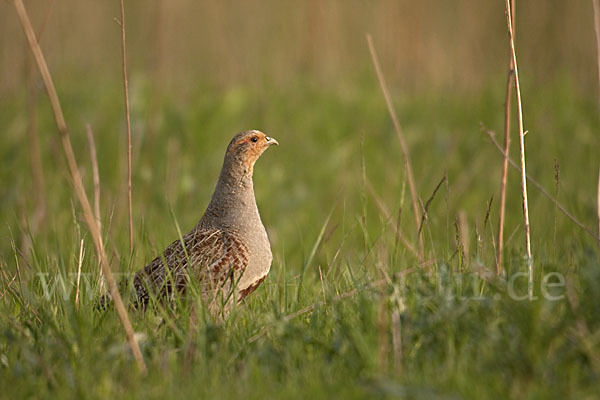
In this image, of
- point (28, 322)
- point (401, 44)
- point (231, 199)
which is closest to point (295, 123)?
point (401, 44)

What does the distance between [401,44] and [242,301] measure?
244 inches

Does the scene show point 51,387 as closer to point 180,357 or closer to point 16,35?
point 180,357

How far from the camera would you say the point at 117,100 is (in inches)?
333

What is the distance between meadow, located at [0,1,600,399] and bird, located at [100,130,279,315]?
0.45ft

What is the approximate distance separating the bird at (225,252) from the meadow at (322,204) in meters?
0.14

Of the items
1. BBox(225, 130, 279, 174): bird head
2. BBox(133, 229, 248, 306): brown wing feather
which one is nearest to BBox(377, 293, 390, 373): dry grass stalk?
BBox(133, 229, 248, 306): brown wing feather

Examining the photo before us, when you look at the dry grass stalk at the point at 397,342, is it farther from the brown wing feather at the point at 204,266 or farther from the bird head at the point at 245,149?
the bird head at the point at 245,149

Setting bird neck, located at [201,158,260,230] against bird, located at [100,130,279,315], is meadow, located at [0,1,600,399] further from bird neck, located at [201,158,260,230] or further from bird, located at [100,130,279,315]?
bird neck, located at [201,158,260,230]

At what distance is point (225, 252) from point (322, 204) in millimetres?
3686

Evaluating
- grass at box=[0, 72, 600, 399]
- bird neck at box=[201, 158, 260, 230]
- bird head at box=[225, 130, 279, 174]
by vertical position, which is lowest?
grass at box=[0, 72, 600, 399]

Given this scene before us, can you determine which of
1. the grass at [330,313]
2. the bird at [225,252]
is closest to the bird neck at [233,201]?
the bird at [225,252]

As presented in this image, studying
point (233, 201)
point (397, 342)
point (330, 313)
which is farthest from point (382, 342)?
point (233, 201)

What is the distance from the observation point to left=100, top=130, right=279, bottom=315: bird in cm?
373

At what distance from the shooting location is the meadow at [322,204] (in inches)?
104
